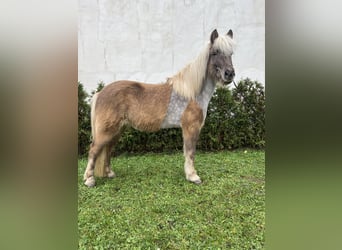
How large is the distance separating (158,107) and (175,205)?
0.86m

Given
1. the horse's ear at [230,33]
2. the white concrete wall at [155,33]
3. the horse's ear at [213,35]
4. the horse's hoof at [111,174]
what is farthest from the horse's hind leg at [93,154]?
the horse's ear at [230,33]

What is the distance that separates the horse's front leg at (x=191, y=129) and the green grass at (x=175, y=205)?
95mm

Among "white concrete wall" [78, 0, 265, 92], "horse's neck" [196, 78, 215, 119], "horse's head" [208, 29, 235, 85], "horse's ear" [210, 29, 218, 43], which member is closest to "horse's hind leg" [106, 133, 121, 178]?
"white concrete wall" [78, 0, 265, 92]

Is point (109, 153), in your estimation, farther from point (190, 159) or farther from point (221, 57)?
point (221, 57)

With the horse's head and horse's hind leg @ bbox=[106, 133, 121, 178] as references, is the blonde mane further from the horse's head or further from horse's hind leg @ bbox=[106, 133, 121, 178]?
horse's hind leg @ bbox=[106, 133, 121, 178]

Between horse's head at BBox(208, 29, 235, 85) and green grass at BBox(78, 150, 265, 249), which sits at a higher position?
horse's head at BBox(208, 29, 235, 85)

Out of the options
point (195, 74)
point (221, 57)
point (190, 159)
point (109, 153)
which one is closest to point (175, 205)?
point (190, 159)

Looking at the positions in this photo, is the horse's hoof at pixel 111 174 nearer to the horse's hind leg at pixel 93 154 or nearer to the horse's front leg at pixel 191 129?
the horse's hind leg at pixel 93 154

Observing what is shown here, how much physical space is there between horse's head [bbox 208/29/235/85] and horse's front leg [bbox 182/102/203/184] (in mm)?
331

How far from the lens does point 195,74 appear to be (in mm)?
2512

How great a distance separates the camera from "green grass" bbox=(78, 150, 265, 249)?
94.1 inches

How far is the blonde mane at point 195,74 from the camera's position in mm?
2408
